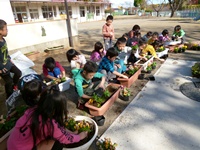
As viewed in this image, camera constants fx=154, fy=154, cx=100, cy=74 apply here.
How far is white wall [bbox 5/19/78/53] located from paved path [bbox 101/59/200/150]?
14.0 feet

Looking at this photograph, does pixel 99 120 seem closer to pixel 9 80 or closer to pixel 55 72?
pixel 55 72

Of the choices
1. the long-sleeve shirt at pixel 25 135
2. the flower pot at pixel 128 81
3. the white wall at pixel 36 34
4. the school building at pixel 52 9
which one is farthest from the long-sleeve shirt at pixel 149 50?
the school building at pixel 52 9

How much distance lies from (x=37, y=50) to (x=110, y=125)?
464 cm

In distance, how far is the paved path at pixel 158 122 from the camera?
1.84 meters

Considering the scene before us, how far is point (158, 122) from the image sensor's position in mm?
2182

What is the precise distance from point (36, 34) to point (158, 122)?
16.6 feet

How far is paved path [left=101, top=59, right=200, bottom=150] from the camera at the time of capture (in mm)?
1843

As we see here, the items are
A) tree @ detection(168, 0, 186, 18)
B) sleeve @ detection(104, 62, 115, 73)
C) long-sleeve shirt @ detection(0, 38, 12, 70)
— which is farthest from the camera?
tree @ detection(168, 0, 186, 18)

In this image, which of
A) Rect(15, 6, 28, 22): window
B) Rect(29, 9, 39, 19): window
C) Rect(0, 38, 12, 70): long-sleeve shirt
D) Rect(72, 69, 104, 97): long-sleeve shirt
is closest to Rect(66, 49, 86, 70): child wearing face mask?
→ Rect(72, 69, 104, 97): long-sleeve shirt

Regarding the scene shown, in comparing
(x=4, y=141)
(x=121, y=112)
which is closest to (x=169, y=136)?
(x=121, y=112)

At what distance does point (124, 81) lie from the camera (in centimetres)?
309

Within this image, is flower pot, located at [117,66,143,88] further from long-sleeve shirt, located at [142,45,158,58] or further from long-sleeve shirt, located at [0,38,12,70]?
long-sleeve shirt, located at [0,38,12,70]

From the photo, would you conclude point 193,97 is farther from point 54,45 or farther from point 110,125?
point 54,45

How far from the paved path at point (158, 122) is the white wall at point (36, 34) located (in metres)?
4.28
